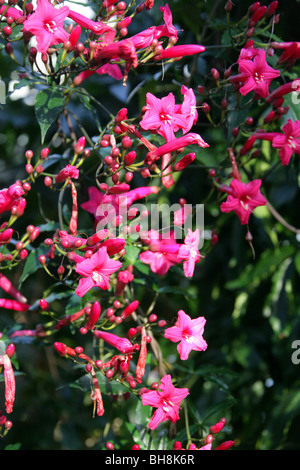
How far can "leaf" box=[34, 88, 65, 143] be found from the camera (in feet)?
4.60

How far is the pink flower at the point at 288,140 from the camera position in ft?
4.92

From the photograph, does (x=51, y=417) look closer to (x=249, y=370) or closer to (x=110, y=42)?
(x=249, y=370)

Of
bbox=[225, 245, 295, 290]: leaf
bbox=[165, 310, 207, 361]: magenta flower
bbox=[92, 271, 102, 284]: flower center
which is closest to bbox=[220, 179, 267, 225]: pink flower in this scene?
bbox=[165, 310, 207, 361]: magenta flower

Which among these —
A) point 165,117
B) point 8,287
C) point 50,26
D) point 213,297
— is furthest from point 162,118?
point 213,297

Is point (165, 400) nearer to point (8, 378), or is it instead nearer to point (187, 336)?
point (187, 336)

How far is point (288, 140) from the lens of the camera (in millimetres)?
1524

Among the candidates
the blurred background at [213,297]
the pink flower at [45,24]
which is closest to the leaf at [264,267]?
the blurred background at [213,297]

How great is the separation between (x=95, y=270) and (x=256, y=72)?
0.66m

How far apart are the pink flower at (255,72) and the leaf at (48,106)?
0.47 meters

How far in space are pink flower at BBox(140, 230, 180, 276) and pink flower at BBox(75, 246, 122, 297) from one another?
0.81 ft

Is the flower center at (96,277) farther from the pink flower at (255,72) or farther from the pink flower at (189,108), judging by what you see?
the pink flower at (255,72)

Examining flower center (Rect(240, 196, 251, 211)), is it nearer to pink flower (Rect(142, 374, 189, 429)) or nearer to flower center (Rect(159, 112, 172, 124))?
flower center (Rect(159, 112, 172, 124))
